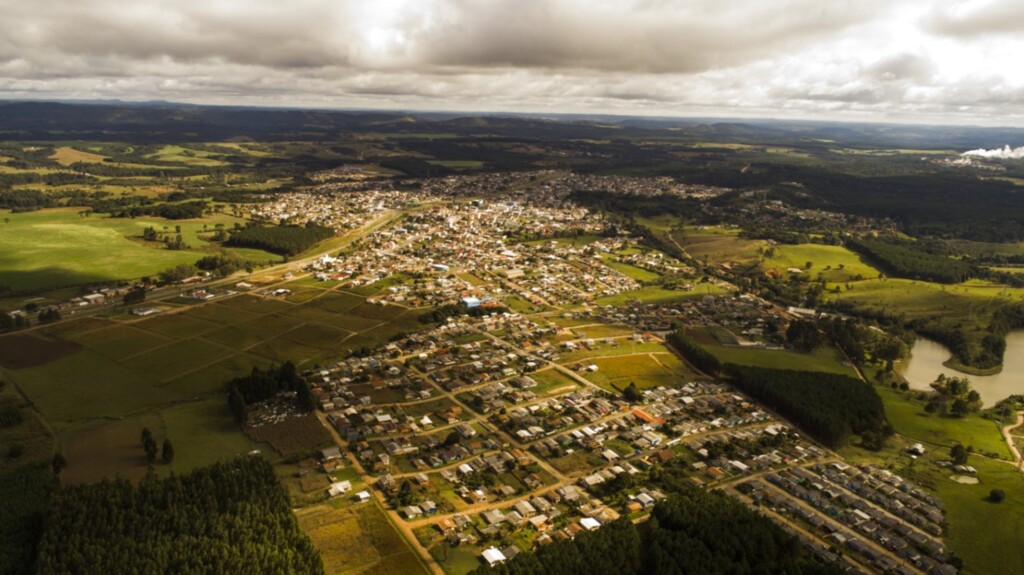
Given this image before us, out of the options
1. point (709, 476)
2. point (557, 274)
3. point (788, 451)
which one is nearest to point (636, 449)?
point (709, 476)

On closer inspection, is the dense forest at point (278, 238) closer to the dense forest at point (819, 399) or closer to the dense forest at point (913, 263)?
the dense forest at point (819, 399)

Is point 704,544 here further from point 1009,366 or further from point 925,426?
point 1009,366

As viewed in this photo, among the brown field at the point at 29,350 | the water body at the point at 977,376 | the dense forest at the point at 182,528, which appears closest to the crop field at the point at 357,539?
the dense forest at the point at 182,528

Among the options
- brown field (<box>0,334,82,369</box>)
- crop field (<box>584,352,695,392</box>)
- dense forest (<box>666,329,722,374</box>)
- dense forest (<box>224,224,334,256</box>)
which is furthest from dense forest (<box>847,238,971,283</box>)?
brown field (<box>0,334,82,369</box>)

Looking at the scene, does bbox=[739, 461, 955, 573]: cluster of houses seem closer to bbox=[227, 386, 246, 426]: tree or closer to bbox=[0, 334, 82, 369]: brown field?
bbox=[227, 386, 246, 426]: tree

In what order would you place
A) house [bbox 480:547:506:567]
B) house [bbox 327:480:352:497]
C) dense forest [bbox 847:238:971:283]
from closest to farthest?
1. house [bbox 480:547:506:567]
2. house [bbox 327:480:352:497]
3. dense forest [bbox 847:238:971:283]

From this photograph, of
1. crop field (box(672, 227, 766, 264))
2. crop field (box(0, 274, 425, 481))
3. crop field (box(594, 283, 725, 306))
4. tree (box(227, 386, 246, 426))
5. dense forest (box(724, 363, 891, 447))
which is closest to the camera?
crop field (box(0, 274, 425, 481))

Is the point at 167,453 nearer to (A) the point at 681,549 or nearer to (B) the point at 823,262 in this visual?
(A) the point at 681,549

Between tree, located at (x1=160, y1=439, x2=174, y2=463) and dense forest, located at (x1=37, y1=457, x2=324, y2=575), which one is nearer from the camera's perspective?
dense forest, located at (x1=37, y1=457, x2=324, y2=575)
